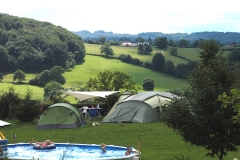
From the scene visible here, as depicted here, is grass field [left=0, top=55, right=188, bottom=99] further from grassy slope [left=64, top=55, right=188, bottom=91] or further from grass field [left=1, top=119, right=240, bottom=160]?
grass field [left=1, top=119, right=240, bottom=160]

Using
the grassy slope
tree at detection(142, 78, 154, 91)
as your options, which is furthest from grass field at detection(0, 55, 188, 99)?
tree at detection(142, 78, 154, 91)

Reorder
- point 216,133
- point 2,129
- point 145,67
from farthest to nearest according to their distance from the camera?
point 145,67
point 2,129
point 216,133

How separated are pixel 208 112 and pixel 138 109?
13514 millimetres

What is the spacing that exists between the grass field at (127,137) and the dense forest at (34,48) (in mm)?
58428

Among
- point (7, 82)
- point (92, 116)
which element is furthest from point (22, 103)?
point (7, 82)

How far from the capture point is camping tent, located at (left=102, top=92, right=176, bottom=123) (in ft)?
73.5

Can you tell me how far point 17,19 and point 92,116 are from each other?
8722 centimetres

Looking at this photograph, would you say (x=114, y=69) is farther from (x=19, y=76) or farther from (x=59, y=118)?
(x=59, y=118)

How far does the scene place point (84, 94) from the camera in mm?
24047

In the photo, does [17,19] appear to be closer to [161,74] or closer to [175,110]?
[161,74]

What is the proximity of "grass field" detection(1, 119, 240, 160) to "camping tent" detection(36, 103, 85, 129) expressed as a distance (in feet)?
1.88

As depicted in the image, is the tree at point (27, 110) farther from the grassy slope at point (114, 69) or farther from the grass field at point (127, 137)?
the grassy slope at point (114, 69)

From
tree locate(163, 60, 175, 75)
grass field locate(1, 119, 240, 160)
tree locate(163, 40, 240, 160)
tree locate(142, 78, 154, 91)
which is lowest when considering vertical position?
tree locate(142, 78, 154, 91)

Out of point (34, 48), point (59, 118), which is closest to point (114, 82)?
point (59, 118)
